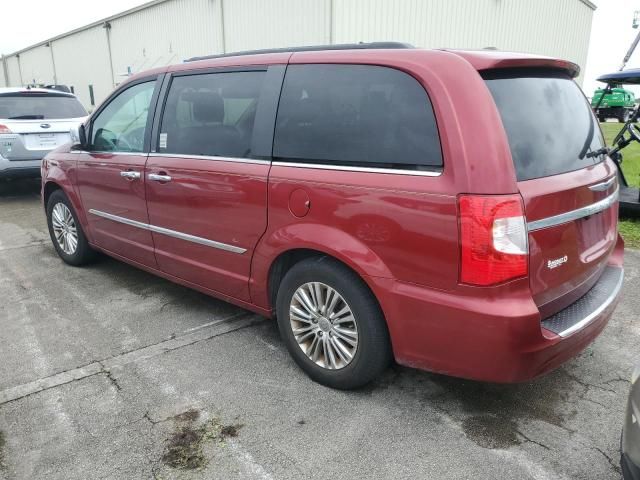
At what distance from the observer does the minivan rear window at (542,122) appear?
2.31 m

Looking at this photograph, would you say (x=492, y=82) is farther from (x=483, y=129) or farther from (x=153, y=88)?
(x=153, y=88)

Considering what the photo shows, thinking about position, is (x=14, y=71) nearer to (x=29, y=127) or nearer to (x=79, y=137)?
(x=29, y=127)

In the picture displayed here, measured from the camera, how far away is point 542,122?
2.46m

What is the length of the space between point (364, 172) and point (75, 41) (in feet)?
102

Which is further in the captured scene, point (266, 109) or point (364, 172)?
point (266, 109)

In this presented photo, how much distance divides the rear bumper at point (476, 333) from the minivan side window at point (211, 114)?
131 cm

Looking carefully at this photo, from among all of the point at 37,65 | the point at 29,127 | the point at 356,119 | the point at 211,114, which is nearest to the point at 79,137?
the point at 211,114

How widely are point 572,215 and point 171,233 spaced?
2.50 m

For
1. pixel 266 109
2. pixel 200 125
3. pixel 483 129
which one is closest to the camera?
pixel 483 129

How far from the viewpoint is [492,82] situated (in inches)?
92.6

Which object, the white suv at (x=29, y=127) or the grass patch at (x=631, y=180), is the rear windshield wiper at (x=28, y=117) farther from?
the grass patch at (x=631, y=180)

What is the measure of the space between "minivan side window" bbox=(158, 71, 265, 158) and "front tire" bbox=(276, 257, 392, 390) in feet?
2.80

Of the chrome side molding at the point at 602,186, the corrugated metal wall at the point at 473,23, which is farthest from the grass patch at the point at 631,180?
the corrugated metal wall at the point at 473,23

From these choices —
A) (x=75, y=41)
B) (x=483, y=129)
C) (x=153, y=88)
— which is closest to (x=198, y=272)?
(x=153, y=88)
